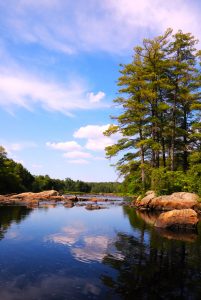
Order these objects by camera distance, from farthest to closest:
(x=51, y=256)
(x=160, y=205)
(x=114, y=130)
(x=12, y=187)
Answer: (x=12, y=187) → (x=114, y=130) → (x=160, y=205) → (x=51, y=256)

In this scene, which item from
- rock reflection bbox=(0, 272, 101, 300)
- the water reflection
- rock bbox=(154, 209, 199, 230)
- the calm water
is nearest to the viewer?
rock reflection bbox=(0, 272, 101, 300)

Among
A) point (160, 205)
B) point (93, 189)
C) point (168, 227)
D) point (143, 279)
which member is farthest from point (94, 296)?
point (93, 189)

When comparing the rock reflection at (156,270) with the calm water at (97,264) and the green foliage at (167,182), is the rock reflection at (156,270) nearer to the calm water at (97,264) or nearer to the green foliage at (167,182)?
the calm water at (97,264)

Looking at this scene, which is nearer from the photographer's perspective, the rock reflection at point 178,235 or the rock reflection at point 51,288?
the rock reflection at point 51,288

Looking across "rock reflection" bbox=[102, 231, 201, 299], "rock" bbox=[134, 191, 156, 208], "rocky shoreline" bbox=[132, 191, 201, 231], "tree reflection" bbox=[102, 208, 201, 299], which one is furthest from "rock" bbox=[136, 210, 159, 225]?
"rock reflection" bbox=[102, 231, 201, 299]

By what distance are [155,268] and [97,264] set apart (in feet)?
6.82

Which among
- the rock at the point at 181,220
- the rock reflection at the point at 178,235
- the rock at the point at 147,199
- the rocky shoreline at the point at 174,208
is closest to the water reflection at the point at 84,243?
the rock reflection at the point at 178,235

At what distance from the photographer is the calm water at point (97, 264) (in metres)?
8.99

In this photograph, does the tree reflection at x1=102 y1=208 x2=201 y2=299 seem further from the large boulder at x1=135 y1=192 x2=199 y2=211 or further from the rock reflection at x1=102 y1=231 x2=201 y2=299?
the large boulder at x1=135 y1=192 x2=199 y2=211

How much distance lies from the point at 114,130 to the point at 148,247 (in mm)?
25962

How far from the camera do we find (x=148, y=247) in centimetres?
1480

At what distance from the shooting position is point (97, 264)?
11.8 meters

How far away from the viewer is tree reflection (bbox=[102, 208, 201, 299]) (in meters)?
9.06

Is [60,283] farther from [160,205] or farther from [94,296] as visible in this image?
[160,205]
